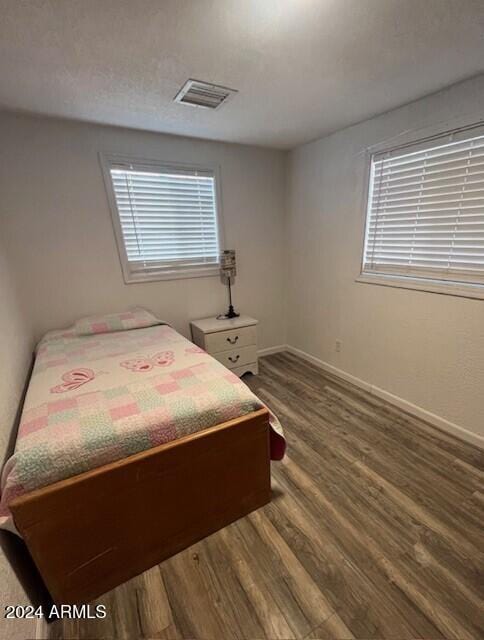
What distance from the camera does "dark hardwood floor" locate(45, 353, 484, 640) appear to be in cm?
101

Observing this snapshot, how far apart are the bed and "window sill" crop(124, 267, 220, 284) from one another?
1086 mm

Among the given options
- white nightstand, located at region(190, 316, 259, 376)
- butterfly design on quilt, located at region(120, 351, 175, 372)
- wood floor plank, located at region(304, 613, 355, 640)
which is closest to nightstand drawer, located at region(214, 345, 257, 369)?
white nightstand, located at region(190, 316, 259, 376)

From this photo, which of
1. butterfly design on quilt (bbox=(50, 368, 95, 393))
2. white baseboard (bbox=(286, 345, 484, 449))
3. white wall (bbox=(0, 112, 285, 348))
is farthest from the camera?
white wall (bbox=(0, 112, 285, 348))

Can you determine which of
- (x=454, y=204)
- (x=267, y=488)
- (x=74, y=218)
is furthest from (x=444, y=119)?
(x=74, y=218)

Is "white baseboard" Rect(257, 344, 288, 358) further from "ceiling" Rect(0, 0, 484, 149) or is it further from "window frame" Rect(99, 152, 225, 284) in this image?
"ceiling" Rect(0, 0, 484, 149)

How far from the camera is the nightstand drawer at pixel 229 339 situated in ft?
8.47

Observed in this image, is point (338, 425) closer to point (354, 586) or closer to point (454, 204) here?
point (354, 586)

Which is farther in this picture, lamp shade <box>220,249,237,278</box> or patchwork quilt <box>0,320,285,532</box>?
lamp shade <box>220,249,237,278</box>

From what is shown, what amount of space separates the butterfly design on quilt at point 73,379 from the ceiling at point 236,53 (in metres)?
1.53

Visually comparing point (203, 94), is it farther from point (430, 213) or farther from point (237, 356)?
point (237, 356)

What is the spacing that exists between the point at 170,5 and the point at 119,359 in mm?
1658

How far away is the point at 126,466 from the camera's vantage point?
1076mm

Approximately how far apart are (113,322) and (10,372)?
90cm

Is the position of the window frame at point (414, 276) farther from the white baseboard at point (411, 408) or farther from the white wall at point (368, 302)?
the white baseboard at point (411, 408)
